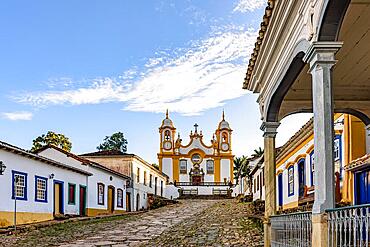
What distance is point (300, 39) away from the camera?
6293mm

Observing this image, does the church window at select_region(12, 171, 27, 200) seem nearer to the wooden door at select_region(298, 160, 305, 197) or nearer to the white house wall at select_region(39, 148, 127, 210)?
the white house wall at select_region(39, 148, 127, 210)

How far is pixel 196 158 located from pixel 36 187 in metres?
34.9

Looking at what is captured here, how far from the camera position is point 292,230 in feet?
24.5

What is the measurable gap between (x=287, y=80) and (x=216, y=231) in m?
8.80

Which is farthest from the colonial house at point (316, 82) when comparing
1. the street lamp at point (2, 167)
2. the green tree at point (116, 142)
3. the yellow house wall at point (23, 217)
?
the green tree at point (116, 142)

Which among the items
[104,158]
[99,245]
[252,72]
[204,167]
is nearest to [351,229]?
[252,72]

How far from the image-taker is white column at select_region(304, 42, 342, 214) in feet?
17.7

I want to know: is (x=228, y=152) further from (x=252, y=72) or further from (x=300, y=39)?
(x=300, y=39)

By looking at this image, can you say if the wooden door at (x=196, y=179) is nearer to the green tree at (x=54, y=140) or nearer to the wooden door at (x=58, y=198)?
the green tree at (x=54, y=140)

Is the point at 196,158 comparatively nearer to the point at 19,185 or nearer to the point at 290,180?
the point at 290,180

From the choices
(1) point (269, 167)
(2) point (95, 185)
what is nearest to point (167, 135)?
(2) point (95, 185)

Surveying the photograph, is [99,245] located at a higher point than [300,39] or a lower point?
lower

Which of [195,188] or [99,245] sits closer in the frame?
[99,245]

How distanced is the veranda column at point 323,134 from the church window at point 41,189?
17.4m
